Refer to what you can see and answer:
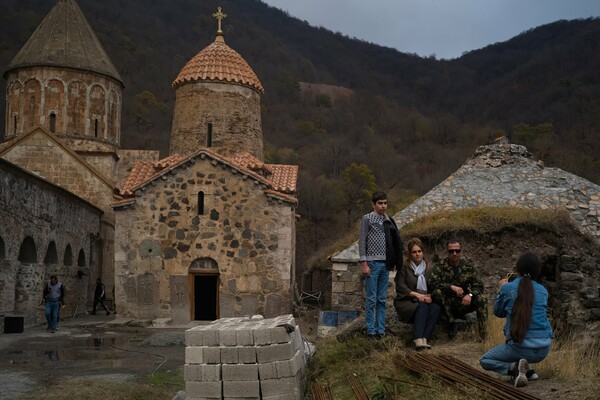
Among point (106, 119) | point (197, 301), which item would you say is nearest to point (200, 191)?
point (197, 301)

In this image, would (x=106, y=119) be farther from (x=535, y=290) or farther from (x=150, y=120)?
(x=150, y=120)

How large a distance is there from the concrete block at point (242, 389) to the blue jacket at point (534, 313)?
2230mm

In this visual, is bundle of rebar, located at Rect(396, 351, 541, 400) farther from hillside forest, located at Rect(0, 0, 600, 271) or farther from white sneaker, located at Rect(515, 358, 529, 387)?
hillside forest, located at Rect(0, 0, 600, 271)

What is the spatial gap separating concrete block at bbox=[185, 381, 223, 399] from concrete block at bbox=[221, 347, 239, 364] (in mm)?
209

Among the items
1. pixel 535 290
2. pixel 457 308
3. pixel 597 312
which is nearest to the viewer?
pixel 535 290

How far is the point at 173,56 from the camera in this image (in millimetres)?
73562

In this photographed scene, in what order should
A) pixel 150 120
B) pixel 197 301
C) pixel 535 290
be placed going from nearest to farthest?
1. pixel 535 290
2. pixel 197 301
3. pixel 150 120

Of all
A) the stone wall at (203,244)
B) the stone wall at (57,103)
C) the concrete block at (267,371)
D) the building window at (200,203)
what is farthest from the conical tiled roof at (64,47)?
the concrete block at (267,371)

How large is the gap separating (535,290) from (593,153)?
4803 cm

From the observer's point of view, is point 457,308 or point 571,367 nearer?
point 571,367

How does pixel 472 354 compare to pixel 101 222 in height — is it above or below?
below

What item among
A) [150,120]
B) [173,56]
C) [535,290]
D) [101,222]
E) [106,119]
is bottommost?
[535,290]

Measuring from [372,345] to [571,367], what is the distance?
6.60 feet

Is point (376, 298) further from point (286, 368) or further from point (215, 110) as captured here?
point (215, 110)
